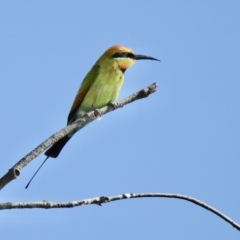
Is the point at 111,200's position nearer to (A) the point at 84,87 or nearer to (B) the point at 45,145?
(B) the point at 45,145

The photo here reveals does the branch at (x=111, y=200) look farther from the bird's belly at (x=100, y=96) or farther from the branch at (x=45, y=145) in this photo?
the bird's belly at (x=100, y=96)

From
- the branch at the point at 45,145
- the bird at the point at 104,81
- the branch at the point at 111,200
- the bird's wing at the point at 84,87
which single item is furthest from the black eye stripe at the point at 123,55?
the branch at the point at 111,200

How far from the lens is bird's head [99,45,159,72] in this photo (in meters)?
3.38

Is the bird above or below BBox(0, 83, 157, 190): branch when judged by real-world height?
above

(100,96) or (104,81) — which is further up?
(104,81)

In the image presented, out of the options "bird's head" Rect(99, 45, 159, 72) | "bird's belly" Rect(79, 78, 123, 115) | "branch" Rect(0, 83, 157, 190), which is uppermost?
"bird's head" Rect(99, 45, 159, 72)

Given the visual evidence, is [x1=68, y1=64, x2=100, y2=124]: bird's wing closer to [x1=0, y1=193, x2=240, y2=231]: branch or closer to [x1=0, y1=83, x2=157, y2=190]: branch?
[x1=0, y1=83, x2=157, y2=190]: branch

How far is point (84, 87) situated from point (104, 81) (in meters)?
0.16

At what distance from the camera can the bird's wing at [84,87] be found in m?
3.32

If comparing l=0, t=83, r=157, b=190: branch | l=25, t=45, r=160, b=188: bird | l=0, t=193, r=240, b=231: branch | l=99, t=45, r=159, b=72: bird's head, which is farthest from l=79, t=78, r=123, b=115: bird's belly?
l=0, t=193, r=240, b=231: branch

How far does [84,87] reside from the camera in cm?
344

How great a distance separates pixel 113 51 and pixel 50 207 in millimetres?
2437

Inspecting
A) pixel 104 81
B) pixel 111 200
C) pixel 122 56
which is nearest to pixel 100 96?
pixel 104 81

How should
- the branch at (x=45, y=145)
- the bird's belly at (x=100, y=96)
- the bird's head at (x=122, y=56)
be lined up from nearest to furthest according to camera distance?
the branch at (x=45, y=145)
the bird's belly at (x=100, y=96)
the bird's head at (x=122, y=56)
